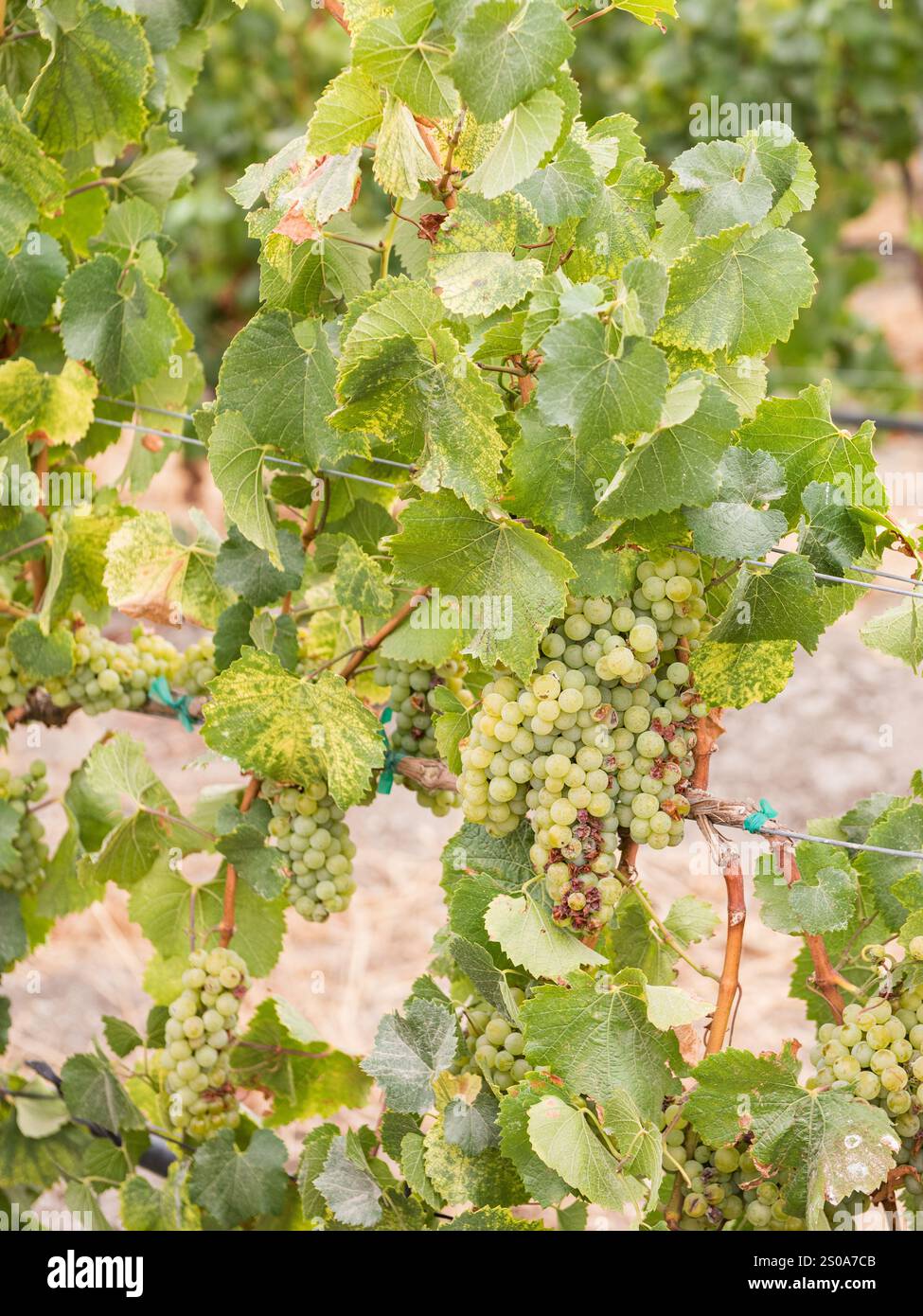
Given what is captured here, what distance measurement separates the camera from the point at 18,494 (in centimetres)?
133

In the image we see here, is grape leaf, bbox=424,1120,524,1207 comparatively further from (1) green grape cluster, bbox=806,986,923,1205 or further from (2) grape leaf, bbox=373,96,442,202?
(2) grape leaf, bbox=373,96,442,202

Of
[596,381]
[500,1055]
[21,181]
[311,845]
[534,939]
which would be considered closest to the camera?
[596,381]

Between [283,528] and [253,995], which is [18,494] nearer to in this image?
[283,528]

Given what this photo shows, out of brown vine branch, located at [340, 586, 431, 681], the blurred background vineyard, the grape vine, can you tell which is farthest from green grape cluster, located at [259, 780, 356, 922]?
the blurred background vineyard

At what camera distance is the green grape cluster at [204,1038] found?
1201mm

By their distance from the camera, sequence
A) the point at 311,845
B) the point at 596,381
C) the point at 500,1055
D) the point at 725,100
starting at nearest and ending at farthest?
the point at 596,381 → the point at 500,1055 → the point at 311,845 → the point at 725,100

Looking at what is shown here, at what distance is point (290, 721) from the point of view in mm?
1053

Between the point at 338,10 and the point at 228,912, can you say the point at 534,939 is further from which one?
the point at 338,10

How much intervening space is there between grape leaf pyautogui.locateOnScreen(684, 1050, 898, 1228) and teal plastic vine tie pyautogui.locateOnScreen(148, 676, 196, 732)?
0.65 meters

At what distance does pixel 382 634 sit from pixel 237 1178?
0.52 meters

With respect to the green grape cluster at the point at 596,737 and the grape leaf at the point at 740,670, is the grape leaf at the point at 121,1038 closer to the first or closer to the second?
the green grape cluster at the point at 596,737

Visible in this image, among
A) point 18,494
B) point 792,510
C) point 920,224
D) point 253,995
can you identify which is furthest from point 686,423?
point 920,224

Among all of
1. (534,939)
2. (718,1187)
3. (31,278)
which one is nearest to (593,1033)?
(534,939)

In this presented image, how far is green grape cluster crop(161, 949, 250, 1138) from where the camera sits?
1.20 meters
